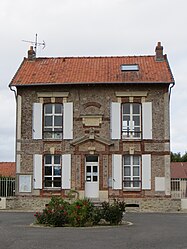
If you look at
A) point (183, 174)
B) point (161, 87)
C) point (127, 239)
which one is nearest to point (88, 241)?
point (127, 239)

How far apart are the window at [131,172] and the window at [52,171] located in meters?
3.46

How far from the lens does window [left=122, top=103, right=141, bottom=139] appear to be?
2658cm

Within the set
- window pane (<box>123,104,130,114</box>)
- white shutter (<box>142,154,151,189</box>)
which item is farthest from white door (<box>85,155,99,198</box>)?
window pane (<box>123,104,130,114</box>)

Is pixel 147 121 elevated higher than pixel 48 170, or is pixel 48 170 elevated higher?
pixel 147 121

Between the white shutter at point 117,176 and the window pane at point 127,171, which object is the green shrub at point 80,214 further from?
the window pane at point 127,171

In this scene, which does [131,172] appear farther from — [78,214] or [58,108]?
[78,214]

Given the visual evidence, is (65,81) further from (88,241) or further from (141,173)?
(88,241)

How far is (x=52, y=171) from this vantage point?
26.8 m

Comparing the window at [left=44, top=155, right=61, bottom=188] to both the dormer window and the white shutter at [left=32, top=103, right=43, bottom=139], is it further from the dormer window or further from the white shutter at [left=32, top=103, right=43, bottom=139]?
the dormer window

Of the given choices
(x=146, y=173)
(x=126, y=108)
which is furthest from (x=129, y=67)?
(x=146, y=173)

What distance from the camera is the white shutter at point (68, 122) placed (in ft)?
87.4

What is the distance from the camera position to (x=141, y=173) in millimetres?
26188

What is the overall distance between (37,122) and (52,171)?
2709 mm

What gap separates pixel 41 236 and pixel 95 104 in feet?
46.5
